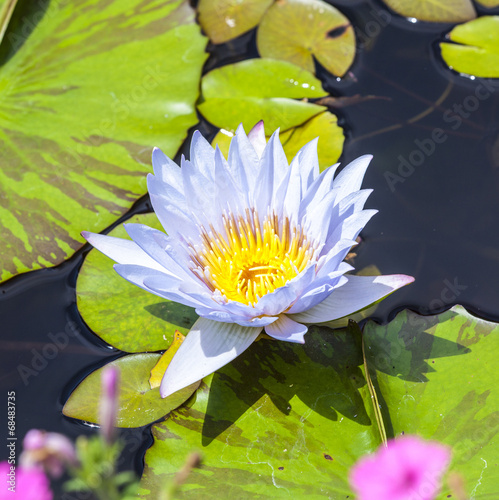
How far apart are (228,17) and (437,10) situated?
144 cm

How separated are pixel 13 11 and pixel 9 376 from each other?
7.47 ft

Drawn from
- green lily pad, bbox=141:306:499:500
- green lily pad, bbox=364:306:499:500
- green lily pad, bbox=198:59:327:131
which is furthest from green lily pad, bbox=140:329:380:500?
green lily pad, bbox=198:59:327:131

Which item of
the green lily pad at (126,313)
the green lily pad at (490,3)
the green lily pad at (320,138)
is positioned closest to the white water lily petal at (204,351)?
the green lily pad at (126,313)

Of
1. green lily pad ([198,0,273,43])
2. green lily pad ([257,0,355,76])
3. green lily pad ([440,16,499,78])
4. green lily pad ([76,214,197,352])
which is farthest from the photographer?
green lily pad ([198,0,273,43])

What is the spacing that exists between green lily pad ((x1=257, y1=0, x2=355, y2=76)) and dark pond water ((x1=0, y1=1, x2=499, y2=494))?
10cm

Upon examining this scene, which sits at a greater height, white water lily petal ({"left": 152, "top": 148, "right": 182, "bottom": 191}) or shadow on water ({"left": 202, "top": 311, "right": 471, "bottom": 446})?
white water lily petal ({"left": 152, "top": 148, "right": 182, "bottom": 191})

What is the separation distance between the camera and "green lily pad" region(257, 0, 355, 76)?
311 centimetres

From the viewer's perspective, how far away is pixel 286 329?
1.89 metres

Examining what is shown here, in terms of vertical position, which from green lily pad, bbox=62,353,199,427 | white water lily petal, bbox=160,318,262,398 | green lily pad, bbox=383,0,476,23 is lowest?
green lily pad, bbox=62,353,199,427

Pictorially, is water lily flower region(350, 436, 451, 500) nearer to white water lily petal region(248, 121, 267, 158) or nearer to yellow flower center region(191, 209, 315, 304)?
yellow flower center region(191, 209, 315, 304)

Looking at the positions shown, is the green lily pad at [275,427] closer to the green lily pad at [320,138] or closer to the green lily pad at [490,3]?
the green lily pad at [320,138]

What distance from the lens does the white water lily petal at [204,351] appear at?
1.84 metres

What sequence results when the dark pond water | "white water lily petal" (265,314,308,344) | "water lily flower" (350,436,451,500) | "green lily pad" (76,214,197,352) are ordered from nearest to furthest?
"water lily flower" (350,436,451,500)
"white water lily petal" (265,314,308,344)
"green lily pad" (76,214,197,352)
the dark pond water

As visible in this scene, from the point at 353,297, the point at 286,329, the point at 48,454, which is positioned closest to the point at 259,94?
the point at 353,297
